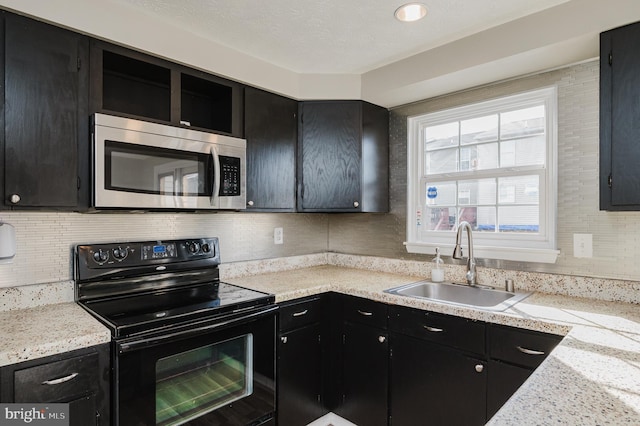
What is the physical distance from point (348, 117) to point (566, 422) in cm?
214

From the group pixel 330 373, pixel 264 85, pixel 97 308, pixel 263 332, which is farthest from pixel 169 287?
pixel 264 85

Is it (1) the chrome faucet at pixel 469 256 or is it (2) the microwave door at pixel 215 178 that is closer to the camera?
(2) the microwave door at pixel 215 178

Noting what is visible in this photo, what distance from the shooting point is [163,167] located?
1.87 metres

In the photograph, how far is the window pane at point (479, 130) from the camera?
92.6 inches

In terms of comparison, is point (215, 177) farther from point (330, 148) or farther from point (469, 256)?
point (469, 256)

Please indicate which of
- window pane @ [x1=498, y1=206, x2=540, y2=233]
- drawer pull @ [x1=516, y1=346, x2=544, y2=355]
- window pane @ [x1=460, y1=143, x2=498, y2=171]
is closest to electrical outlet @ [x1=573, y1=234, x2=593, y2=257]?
window pane @ [x1=498, y1=206, x2=540, y2=233]

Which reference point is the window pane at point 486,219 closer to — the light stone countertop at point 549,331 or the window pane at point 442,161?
the window pane at point 442,161

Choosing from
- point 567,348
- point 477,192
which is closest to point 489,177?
point 477,192

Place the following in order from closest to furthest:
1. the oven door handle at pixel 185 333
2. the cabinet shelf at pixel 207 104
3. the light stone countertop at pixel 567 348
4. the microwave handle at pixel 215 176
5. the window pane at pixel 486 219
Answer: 1. the light stone countertop at pixel 567 348
2. the oven door handle at pixel 185 333
3. the microwave handle at pixel 215 176
4. the cabinet shelf at pixel 207 104
5. the window pane at pixel 486 219

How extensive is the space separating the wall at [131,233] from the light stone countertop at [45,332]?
0.21 metres

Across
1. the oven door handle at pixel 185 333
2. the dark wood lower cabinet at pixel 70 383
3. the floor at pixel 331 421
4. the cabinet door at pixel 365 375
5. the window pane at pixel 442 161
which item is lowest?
the floor at pixel 331 421

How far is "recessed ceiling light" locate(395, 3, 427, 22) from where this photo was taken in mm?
1753

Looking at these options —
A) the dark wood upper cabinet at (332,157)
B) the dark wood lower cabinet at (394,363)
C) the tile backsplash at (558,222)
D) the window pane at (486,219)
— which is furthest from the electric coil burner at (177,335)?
the window pane at (486,219)

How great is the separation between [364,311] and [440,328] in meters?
0.46
